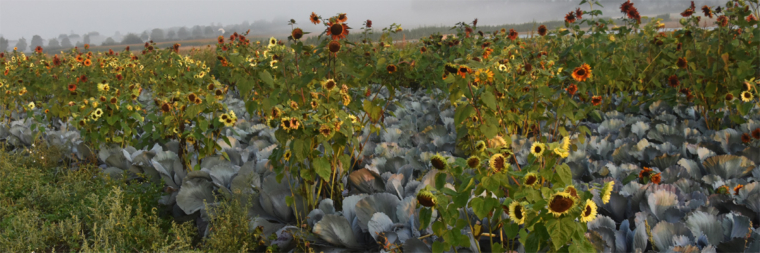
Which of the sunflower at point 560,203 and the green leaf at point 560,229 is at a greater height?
the sunflower at point 560,203

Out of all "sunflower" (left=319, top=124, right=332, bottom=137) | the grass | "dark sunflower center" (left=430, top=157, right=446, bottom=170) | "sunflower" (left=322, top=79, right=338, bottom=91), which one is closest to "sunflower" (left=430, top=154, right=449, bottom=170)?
"dark sunflower center" (left=430, top=157, right=446, bottom=170)

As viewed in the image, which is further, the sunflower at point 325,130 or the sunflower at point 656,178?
the sunflower at point 656,178

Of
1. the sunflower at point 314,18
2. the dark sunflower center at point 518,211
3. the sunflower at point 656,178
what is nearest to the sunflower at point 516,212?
the dark sunflower center at point 518,211

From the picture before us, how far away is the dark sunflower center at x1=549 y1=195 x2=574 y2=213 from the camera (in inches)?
45.4

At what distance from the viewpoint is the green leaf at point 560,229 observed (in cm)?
118

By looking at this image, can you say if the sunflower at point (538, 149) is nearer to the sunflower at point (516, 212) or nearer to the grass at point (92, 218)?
the sunflower at point (516, 212)

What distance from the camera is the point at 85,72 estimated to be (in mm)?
5285

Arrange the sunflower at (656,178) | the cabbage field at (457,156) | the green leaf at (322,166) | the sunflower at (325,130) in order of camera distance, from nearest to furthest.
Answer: the cabbage field at (457,156), the sunflower at (325,130), the green leaf at (322,166), the sunflower at (656,178)

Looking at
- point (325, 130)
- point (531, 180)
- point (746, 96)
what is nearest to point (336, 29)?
point (325, 130)

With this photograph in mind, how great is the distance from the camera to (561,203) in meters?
1.16

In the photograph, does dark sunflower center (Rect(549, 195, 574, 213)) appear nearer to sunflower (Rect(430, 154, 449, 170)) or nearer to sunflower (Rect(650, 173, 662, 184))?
sunflower (Rect(430, 154, 449, 170))

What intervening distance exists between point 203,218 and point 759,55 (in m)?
3.92

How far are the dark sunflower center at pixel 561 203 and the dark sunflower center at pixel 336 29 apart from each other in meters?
1.22

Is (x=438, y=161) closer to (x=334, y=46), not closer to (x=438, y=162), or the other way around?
(x=438, y=162)
